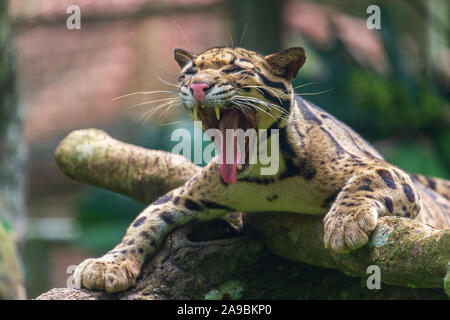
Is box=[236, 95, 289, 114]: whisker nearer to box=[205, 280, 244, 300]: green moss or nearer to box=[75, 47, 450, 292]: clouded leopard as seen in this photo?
box=[75, 47, 450, 292]: clouded leopard

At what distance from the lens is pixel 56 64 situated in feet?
38.7

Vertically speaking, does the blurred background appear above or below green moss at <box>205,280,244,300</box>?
above

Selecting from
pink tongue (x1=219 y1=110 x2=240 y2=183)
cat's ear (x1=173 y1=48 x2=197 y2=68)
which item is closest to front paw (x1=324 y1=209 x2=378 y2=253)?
pink tongue (x1=219 y1=110 x2=240 y2=183)

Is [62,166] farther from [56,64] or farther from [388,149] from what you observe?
[56,64]

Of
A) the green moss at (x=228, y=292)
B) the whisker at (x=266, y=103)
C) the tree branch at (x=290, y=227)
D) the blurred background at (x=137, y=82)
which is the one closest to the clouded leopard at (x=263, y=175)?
the whisker at (x=266, y=103)

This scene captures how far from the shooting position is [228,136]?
11.4ft

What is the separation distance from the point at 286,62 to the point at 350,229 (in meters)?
1.07

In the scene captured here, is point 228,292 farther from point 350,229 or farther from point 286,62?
point 286,62

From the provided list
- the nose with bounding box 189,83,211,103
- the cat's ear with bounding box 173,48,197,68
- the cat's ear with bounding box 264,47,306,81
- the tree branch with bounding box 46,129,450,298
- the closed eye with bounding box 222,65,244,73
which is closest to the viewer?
the tree branch with bounding box 46,129,450,298

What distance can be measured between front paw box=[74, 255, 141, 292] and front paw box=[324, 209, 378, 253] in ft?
3.80

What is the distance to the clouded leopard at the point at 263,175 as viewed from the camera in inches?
131

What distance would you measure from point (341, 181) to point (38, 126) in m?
9.53

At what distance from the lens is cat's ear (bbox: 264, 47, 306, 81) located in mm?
3533

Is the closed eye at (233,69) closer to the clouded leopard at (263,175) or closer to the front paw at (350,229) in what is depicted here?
the clouded leopard at (263,175)
